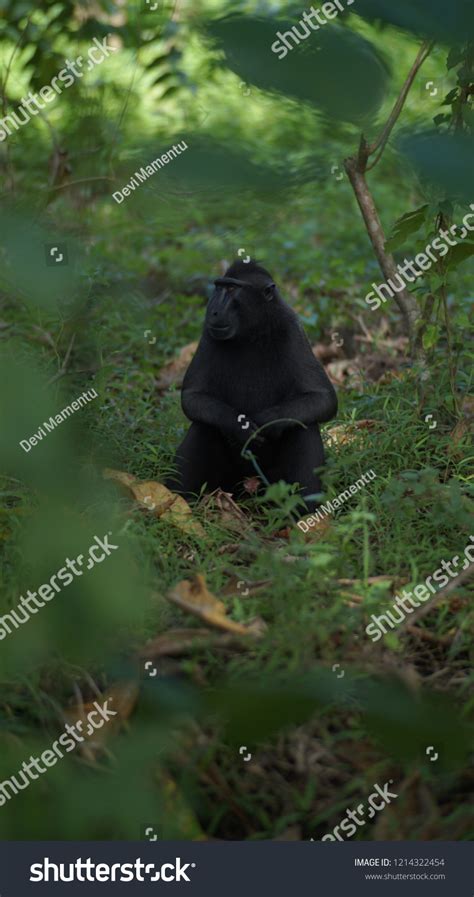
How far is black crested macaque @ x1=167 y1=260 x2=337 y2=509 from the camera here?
16.4 feet

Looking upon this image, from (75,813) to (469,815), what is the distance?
177 centimetres

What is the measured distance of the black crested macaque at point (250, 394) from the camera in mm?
4992

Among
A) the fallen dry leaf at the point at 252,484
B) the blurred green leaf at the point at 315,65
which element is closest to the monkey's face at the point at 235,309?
the fallen dry leaf at the point at 252,484

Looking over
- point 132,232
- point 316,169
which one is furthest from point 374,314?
point 316,169

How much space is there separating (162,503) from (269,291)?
1.38m

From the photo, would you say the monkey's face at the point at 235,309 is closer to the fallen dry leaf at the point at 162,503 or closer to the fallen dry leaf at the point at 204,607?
the fallen dry leaf at the point at 162,503

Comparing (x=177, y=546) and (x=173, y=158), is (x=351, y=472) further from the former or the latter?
(x=173, y=158)

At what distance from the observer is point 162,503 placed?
14.9 ft

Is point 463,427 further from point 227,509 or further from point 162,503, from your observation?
point 162,503

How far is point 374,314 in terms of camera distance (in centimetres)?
787

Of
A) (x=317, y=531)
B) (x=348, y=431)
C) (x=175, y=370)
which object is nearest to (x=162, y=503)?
(x=317, y=531)

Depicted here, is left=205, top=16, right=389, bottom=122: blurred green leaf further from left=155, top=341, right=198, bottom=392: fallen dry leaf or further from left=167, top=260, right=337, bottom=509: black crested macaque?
left=155, top=341, right=198, bottom=392: fallen dry leaf

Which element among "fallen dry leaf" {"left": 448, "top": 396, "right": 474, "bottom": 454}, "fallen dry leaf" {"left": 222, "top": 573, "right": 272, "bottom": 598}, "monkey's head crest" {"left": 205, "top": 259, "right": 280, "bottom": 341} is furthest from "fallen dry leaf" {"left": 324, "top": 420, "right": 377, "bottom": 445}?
"fallen dry leaf" {"left": 222, "top": 573, "right": 272, "bottom": 598}

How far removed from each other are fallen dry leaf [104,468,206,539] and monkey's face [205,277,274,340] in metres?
0.92
